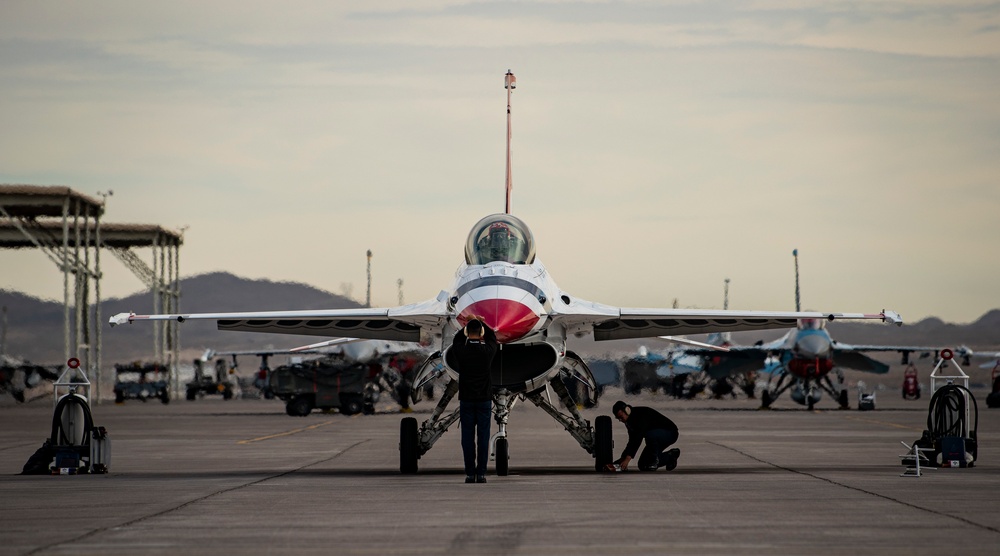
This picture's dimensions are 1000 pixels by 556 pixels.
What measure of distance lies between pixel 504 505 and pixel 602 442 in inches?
220

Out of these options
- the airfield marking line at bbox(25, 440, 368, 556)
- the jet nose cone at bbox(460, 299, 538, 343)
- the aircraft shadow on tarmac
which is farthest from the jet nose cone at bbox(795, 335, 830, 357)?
the jet nose cone at bbox(460, 299, 538, 343)

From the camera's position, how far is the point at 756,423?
36844 mm

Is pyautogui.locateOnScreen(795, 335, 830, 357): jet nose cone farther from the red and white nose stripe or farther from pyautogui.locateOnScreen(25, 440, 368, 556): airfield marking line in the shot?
the red and white nose stripe

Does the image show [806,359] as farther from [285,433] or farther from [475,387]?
[475,387]

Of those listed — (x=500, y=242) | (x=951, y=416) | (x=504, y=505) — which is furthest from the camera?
(x=951, y=416)

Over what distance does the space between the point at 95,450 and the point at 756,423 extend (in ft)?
75.1

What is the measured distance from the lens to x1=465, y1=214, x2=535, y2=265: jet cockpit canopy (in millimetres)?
17125

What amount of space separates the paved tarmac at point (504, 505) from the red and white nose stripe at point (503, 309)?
178cm

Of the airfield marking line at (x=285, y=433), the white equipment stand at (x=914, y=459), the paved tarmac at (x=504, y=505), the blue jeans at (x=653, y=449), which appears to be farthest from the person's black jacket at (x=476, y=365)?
the airfield marking line at (x=285, y=433)

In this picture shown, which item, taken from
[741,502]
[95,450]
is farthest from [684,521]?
[95,450]

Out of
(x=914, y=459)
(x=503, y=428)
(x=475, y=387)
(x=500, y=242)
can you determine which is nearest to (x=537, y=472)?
(x=503, y=428)

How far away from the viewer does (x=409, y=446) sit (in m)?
17.6

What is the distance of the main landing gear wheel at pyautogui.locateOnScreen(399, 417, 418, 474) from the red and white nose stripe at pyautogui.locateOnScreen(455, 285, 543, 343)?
2.09m

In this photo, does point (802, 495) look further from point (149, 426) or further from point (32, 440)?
point (149, 426)
